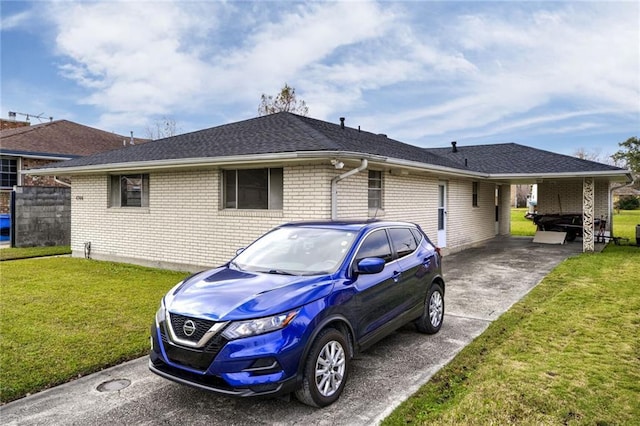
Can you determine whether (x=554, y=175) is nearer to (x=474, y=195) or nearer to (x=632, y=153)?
(x=474, y=195)

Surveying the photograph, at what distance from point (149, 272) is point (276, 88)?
82.2 ft

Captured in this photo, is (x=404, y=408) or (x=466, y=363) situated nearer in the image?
(x=404, y=408)

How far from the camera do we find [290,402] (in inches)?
144

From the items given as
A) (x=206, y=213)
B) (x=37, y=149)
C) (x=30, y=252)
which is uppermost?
(x=37, y=149)

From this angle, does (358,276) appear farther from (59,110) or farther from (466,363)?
(59,110)

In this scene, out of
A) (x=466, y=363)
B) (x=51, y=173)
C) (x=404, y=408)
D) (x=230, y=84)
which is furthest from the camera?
(x=230, y=84)

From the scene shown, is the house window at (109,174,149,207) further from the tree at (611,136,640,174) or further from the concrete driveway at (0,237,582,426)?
the tree at (611,136,640,174)

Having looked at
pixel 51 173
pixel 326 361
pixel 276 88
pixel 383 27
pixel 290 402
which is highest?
pixel 276 88

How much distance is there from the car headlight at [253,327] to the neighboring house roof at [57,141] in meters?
21.4

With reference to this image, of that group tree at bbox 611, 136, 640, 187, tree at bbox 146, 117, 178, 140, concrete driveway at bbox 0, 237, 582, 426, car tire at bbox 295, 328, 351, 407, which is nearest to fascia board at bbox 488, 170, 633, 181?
concrete driveway at bbox 0, 237, 582, 426

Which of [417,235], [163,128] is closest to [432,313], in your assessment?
[417,235]

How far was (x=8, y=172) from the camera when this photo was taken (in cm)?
2008

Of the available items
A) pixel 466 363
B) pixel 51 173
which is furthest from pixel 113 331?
pixel 51 173

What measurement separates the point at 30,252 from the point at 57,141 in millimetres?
10882
